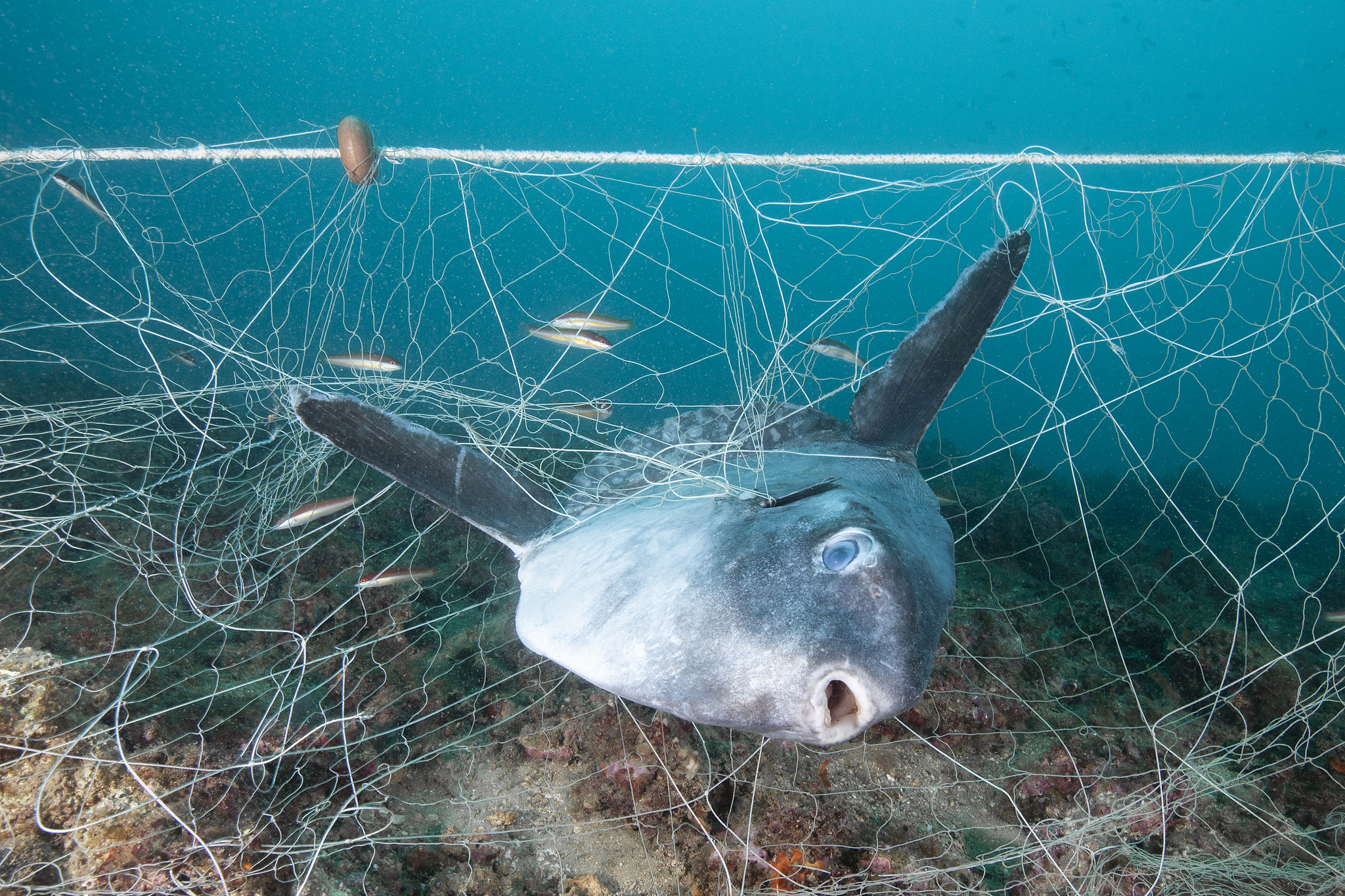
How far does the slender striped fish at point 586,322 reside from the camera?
3428 mm

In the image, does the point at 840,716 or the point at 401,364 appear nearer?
the point at 840,716

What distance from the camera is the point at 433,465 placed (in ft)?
8.60

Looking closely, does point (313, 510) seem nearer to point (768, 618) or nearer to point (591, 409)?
point (591, 409)

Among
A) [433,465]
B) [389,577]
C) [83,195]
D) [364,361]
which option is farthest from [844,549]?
[83,195]

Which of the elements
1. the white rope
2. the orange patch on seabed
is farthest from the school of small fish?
the orange patch on seabed

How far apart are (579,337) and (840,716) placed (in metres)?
2.75

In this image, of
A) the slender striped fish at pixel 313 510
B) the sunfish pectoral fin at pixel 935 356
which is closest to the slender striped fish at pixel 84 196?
the slender striped fish at pixel 313 510

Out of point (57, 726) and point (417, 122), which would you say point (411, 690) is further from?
point (417, 122)

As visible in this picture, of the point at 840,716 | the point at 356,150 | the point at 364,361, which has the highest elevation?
the point at 356,150

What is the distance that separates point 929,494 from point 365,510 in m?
5.07

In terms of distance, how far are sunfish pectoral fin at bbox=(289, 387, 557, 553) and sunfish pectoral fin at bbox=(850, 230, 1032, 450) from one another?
2260 mm

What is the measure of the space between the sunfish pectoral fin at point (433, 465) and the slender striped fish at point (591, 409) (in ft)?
2.65

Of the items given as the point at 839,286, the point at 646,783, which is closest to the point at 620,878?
the point at 646,783

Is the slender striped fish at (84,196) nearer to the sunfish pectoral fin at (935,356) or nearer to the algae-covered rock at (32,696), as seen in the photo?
the algae-covered rock at (32,696)
